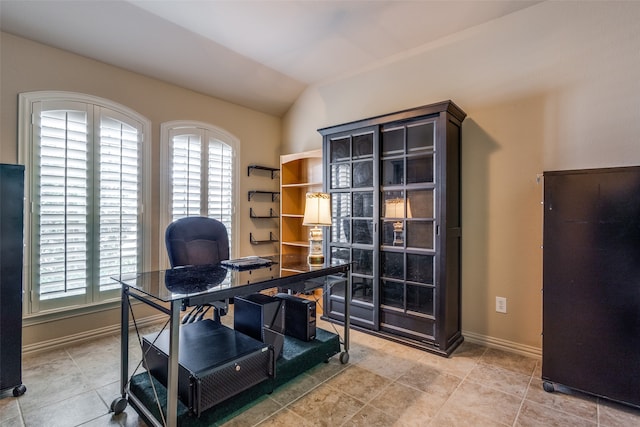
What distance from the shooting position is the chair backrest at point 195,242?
2387mm

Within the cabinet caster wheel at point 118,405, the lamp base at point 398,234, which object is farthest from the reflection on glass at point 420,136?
the cabinet caster wheel at point 118,405

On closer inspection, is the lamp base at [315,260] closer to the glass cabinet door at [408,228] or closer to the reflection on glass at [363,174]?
the glass cabinet door at [408,228]

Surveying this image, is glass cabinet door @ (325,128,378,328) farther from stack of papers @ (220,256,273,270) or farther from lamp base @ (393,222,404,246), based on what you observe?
stack of papers @ (220,256,273,270)

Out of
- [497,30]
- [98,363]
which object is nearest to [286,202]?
[98,363]

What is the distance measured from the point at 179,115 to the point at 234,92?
703mm

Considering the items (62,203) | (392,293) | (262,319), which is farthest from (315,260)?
(62,203)

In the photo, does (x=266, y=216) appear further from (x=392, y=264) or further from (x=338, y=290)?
(x=392, y=264)

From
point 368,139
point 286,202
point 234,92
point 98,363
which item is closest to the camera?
point 98,363

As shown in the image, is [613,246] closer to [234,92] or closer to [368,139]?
[368,139]

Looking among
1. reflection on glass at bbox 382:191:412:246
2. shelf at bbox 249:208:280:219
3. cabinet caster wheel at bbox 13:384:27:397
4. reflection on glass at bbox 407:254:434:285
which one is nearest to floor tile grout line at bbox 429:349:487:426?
reflection on glass at bbox 407:254:434:285

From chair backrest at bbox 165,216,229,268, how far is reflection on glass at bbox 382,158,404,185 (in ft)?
5.06

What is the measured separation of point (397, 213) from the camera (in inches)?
112

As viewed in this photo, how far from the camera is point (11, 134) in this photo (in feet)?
7.79

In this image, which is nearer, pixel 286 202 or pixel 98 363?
pixel 98 363
